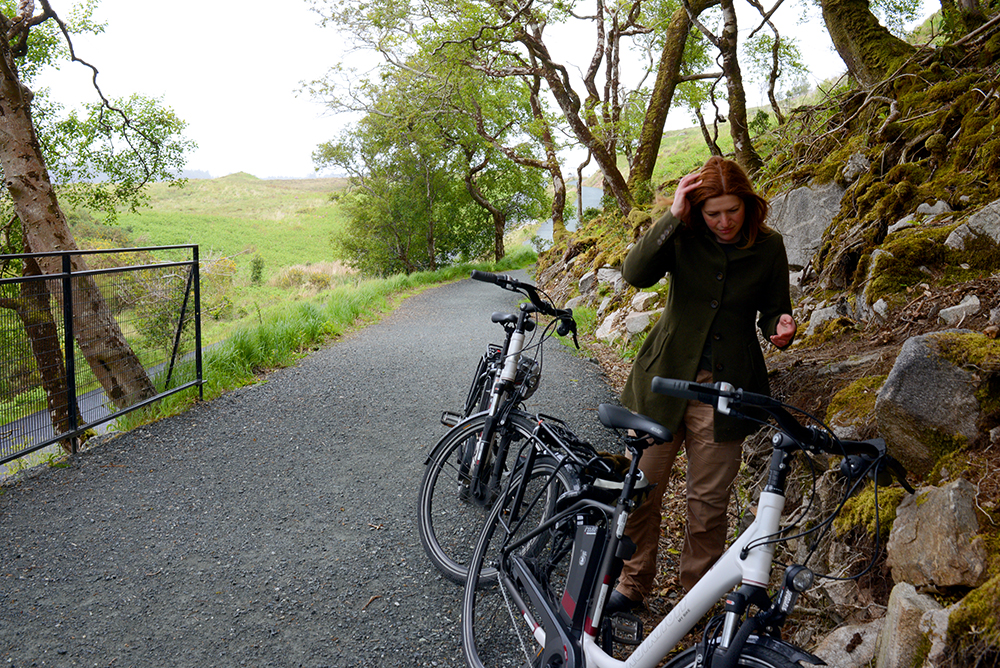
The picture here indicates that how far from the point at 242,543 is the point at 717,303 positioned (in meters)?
3.00

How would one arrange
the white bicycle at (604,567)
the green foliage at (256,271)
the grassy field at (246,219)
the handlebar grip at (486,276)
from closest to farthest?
the white bicycle at (604,567), the handlebar grip at (486,276), the green foliage at (256,271), the grassy field at (246,219)

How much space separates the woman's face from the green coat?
62mm

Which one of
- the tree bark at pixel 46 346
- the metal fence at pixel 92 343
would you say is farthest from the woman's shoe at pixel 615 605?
the tree bark at pixel 46 346

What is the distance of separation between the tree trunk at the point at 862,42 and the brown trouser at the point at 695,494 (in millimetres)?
5013

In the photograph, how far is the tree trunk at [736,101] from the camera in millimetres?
8383

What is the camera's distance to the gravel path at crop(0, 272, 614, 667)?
275 cm

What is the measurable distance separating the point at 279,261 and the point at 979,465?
50838 millimetres

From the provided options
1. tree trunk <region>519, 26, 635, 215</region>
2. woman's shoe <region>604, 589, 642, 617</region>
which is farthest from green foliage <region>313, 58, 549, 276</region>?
woman's shoe <region>604, 589, 642, 617</region>

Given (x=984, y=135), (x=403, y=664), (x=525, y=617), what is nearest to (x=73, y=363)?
(x=403, y=664)

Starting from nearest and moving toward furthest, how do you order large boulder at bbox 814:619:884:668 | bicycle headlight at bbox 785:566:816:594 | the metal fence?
1. bicycle headlight at bbox 785:566:816:594
2. large boulder at bbox 814:619:884:668
3. the metal fence

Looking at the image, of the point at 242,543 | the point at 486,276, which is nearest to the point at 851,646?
the point at 486,276

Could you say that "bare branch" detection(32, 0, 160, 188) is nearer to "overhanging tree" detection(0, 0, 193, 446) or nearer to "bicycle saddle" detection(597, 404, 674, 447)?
"overhanging tree" detection(0, 0, 193, 446)

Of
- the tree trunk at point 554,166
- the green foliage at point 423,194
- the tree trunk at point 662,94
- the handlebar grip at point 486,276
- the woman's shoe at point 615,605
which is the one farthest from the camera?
the green foliage at point 423,194

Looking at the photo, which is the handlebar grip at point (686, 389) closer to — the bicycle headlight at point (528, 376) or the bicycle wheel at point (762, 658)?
the bicycle wheel at point (762, 658)
